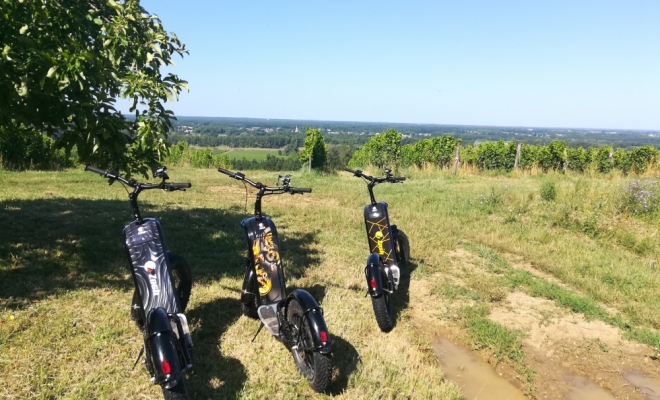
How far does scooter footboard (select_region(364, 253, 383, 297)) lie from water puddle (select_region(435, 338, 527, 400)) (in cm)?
75

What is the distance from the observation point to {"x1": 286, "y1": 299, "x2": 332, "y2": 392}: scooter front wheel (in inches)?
113

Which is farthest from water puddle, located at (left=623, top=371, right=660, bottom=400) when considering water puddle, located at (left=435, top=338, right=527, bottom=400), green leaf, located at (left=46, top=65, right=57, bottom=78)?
green leaf, located at (left=46, top=65, right=57, bottom=78)

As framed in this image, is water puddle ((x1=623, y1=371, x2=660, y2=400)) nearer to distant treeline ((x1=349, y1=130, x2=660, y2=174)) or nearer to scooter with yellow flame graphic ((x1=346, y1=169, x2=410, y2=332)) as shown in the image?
scooter with yellow flame graphic ((x1=346, y1=169, x2=410, y2=332))

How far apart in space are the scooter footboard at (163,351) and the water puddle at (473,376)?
83.8 inches

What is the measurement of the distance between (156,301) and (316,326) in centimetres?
111

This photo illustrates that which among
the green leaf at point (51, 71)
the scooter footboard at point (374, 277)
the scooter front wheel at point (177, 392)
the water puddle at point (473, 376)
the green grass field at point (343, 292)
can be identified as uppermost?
the green leaf at point (51, 71)

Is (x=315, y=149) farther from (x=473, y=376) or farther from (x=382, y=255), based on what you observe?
(x=473, y=376)

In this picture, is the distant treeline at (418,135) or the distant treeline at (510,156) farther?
the distant treeline at (418,135)

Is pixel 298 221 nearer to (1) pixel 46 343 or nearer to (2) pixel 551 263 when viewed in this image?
(2) pixel 551 263

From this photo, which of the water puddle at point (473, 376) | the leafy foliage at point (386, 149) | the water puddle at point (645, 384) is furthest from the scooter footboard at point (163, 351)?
the leafy foliage at point (386, 149)

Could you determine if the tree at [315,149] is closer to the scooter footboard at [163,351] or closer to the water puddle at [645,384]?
the water puddle at [645,384]

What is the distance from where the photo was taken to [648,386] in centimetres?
346

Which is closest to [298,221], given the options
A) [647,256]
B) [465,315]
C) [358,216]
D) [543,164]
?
[358,216]

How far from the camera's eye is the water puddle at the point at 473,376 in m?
3.29
